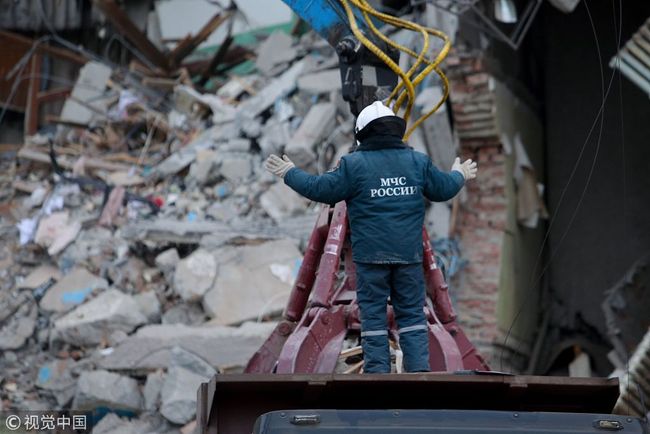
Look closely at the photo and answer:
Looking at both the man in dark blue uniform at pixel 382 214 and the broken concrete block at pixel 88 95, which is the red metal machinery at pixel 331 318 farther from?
the broken concrete block at pixel 88 95

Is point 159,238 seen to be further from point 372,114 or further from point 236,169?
point 372,114

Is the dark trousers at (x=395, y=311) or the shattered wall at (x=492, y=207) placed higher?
the shattered wall at (x=492, y=207)

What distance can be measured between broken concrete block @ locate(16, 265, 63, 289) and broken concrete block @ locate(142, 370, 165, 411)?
104 inches

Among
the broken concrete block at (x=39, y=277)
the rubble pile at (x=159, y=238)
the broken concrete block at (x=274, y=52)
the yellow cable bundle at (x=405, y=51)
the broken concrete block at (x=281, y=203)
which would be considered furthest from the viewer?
the broken concrete block at (x=274, y=52)

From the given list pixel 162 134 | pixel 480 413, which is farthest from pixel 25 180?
pixel 480 413

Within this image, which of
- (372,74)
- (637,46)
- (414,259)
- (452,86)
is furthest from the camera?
(452,86)

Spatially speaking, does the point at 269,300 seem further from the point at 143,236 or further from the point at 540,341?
the point at 540,341

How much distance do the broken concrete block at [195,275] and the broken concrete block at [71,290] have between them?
92cm

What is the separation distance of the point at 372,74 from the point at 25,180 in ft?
27.2

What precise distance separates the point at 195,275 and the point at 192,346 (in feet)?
3.81

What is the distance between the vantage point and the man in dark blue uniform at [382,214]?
4.91m

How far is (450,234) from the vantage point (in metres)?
10.3

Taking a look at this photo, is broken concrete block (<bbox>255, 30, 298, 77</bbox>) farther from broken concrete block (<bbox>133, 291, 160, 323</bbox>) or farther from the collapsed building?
broken concrete block (<bbox>133, 291, 160, 323</bbox>)

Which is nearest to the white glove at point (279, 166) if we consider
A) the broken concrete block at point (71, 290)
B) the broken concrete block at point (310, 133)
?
the broken concrete block at point (71, 290)
